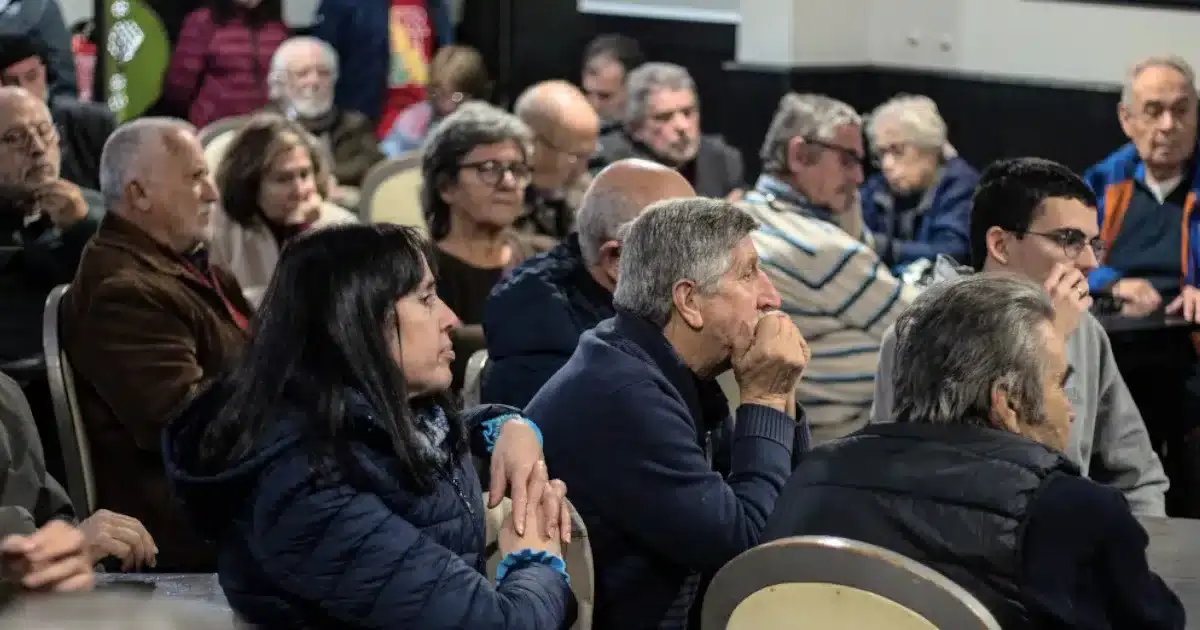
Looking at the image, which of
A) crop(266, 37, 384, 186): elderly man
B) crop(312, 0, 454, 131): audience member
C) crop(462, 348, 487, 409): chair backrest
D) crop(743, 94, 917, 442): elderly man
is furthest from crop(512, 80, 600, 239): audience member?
crop(312, 0, 454, 131): audience member

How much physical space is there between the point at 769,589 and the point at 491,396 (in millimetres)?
1248

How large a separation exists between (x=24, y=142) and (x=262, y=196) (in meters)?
0.63

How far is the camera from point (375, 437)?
2.09m

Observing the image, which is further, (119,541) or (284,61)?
(284,61)

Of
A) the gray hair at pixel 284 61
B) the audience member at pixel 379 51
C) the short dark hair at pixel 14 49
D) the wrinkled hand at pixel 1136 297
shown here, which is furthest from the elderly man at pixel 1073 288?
the audience member at pixel 379 51

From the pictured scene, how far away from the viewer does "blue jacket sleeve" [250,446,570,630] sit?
2018 millimetres

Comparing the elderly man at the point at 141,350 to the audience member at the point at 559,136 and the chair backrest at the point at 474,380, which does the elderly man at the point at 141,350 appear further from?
the audience member at the point at 559,136

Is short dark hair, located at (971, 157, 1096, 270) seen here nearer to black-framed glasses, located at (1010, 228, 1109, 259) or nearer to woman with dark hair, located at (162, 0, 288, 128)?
black-framed glasses, located at (1010, 228, 1109, 259)

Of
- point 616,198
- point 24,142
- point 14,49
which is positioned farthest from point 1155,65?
point 14,49

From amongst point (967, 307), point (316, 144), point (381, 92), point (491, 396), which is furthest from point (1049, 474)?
point (381, 92)

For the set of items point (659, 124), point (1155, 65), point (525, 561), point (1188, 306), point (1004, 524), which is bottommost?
point (1188, 306)

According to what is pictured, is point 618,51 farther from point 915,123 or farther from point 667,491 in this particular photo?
point 667,491

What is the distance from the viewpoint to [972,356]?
7.18ft

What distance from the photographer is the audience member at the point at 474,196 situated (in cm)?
408
